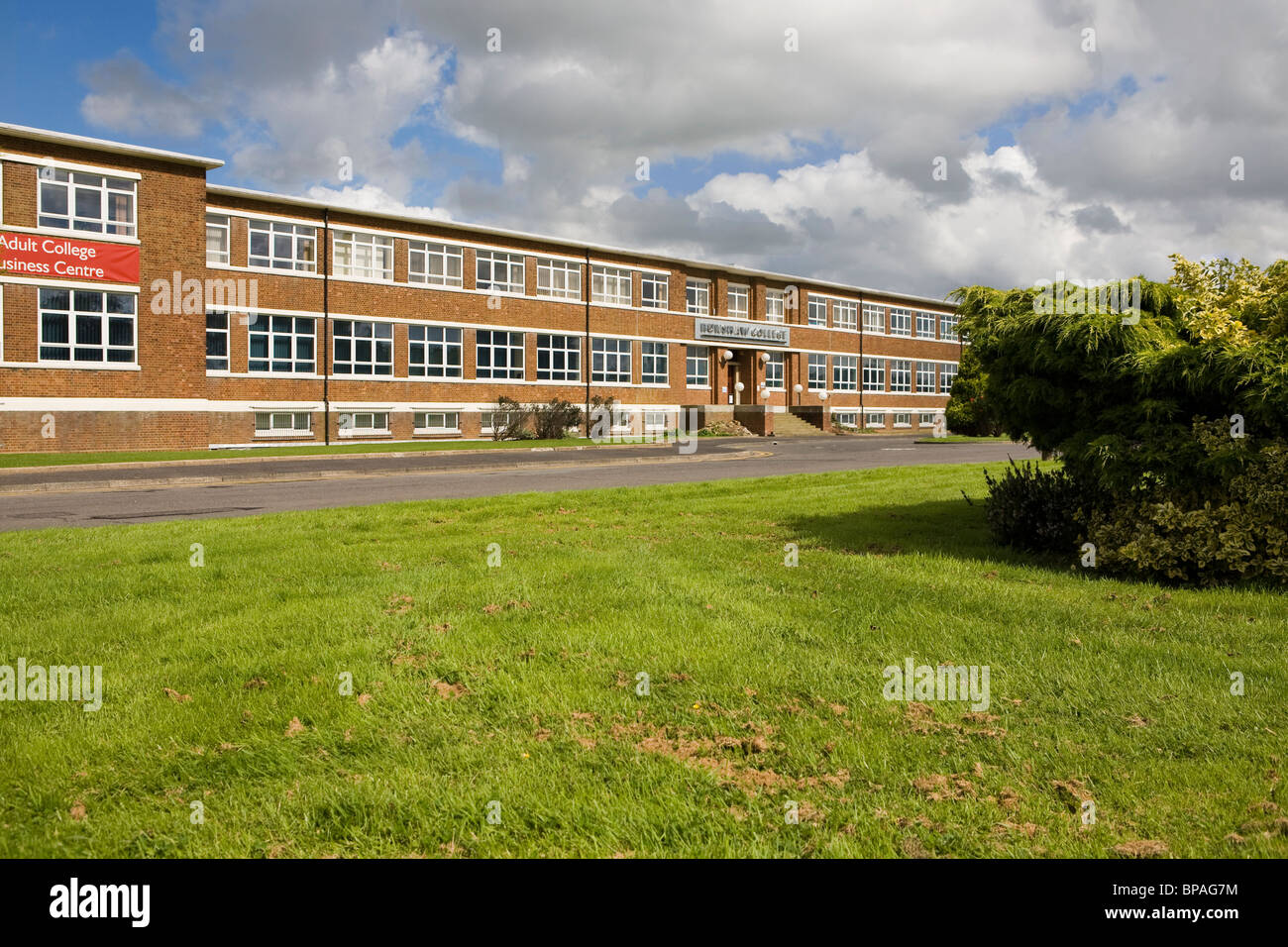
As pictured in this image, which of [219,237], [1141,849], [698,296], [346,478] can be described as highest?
[698,296]

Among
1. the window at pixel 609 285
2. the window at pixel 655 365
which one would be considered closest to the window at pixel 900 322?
the window at pixel 655 365

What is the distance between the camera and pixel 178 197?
29.6 metres

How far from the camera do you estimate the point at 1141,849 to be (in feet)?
10.4

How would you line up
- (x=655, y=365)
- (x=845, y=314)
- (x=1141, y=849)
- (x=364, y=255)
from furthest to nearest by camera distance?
(x=845, y=314)
(x=655, y=365)
(x=364, y=255)
(x=1141, y=849)

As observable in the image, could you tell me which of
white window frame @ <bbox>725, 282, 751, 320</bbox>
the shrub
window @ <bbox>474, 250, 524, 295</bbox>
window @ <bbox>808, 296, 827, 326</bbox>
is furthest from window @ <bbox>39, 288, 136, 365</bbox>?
window @ <bbox>808, 296, 827, 326</bbox>

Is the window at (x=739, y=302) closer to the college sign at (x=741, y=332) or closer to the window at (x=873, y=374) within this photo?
the college sign at (x=741, y=332)

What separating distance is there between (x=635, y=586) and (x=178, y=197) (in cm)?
2947

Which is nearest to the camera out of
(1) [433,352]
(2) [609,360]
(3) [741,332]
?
(1) [433,352]

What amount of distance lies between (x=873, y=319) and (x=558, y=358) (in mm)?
28906

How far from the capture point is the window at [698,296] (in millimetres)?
50406

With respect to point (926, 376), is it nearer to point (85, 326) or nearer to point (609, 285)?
point (609, 285)

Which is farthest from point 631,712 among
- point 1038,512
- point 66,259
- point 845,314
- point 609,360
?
point 845,314
